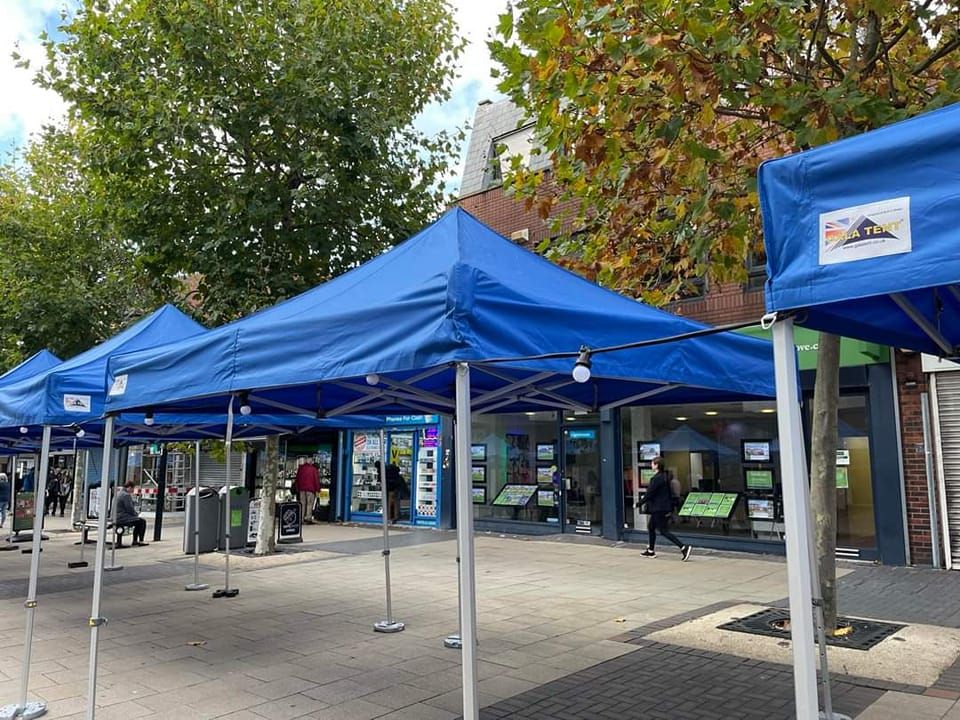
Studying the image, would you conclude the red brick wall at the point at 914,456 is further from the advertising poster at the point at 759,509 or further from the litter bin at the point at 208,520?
the litter bin at the point at 208,520

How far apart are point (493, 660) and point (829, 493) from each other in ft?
10.9

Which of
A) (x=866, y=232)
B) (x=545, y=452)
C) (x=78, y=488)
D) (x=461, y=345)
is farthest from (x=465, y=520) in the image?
(x=78, y=488)

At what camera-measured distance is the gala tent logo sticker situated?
2.46 metres

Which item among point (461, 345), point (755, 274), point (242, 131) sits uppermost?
point (242, 131)

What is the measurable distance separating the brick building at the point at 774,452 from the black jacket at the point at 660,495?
57.5 inches

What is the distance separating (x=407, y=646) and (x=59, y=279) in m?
13.7

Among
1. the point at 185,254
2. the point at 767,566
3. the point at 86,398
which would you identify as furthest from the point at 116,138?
the point at 767,566

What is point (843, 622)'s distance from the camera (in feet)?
22.6

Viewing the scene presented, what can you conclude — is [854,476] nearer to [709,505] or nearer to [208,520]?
[709,505]

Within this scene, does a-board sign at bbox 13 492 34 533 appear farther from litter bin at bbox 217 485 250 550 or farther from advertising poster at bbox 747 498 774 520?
advertising poster at bbox 747 498 774 520

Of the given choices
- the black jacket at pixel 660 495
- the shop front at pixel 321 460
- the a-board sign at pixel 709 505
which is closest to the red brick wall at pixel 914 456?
the a-board sign at pixel 709 505

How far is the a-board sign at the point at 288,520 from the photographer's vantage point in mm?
14695

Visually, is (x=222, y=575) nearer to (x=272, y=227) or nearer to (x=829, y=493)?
(x=272, y=227)

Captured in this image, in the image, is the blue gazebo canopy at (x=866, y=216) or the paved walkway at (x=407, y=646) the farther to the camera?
the paved walkway at (x=407, y=646)
